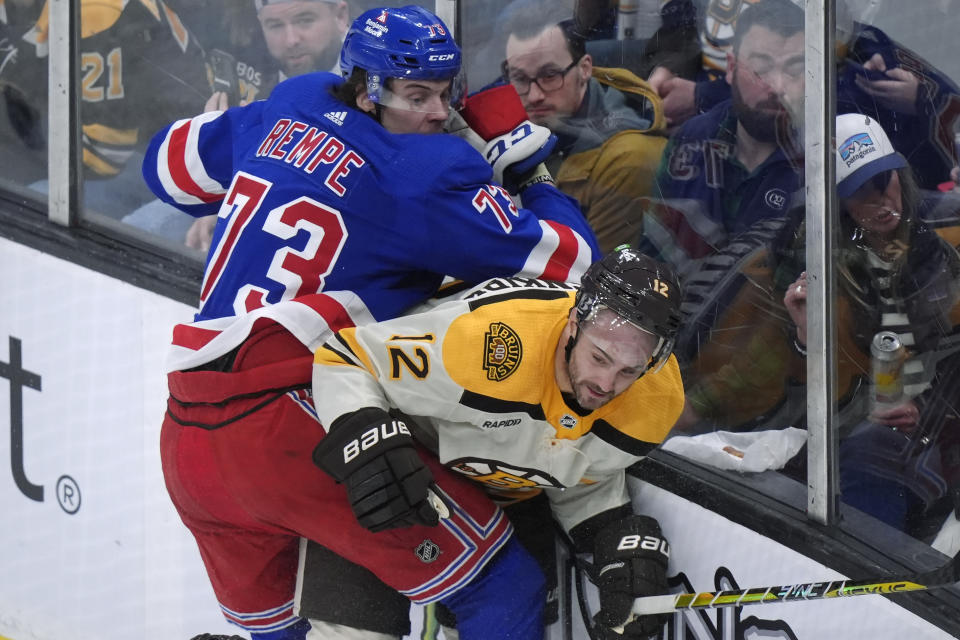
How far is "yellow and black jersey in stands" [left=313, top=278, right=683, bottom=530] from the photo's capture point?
6.60 feet

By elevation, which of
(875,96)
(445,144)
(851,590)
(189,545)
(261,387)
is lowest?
(189,545)

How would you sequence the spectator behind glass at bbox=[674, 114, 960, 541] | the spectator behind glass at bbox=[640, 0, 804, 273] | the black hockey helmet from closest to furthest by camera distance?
the black hockey helmet
the spectator behind glass at bbox=[674, 114, 960, 541]
the spectator behind glass at bbox=[640, 0, 804, 273]

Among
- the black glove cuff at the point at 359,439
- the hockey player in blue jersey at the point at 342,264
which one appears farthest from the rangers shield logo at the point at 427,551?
the black glove cuff at the point at 359,439

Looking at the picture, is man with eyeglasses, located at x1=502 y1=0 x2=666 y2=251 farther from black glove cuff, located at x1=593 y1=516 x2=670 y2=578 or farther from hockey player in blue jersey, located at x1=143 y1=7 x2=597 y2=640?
black glove cuff, located at x1=593 y1=516 x2=670 y2=578

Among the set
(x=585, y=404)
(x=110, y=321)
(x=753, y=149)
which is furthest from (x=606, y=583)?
(x=110, y=321)

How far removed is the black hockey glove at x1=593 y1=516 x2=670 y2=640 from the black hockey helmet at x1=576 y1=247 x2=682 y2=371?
38 cm

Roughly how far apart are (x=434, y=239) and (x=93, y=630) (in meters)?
1.77

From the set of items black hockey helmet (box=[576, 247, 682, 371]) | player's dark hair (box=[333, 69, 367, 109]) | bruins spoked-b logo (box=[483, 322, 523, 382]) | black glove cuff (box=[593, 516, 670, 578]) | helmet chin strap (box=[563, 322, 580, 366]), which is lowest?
black glove cuff (box=[593, 516, 670, 578])

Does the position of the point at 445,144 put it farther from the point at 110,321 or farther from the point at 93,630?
the point at 93,630

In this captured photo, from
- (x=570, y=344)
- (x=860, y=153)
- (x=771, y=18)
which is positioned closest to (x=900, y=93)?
(x=860, y=153)

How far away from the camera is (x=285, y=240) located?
2.25m

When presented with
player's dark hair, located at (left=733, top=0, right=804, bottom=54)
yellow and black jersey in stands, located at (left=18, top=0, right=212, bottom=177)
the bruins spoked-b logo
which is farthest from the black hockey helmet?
yellow and black jersey in stands, located at (left=18, top=0, right=212, bottom=177)

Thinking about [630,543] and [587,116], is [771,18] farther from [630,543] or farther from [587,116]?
[630,543]

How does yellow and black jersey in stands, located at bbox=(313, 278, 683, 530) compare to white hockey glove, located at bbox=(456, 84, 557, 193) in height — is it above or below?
below
